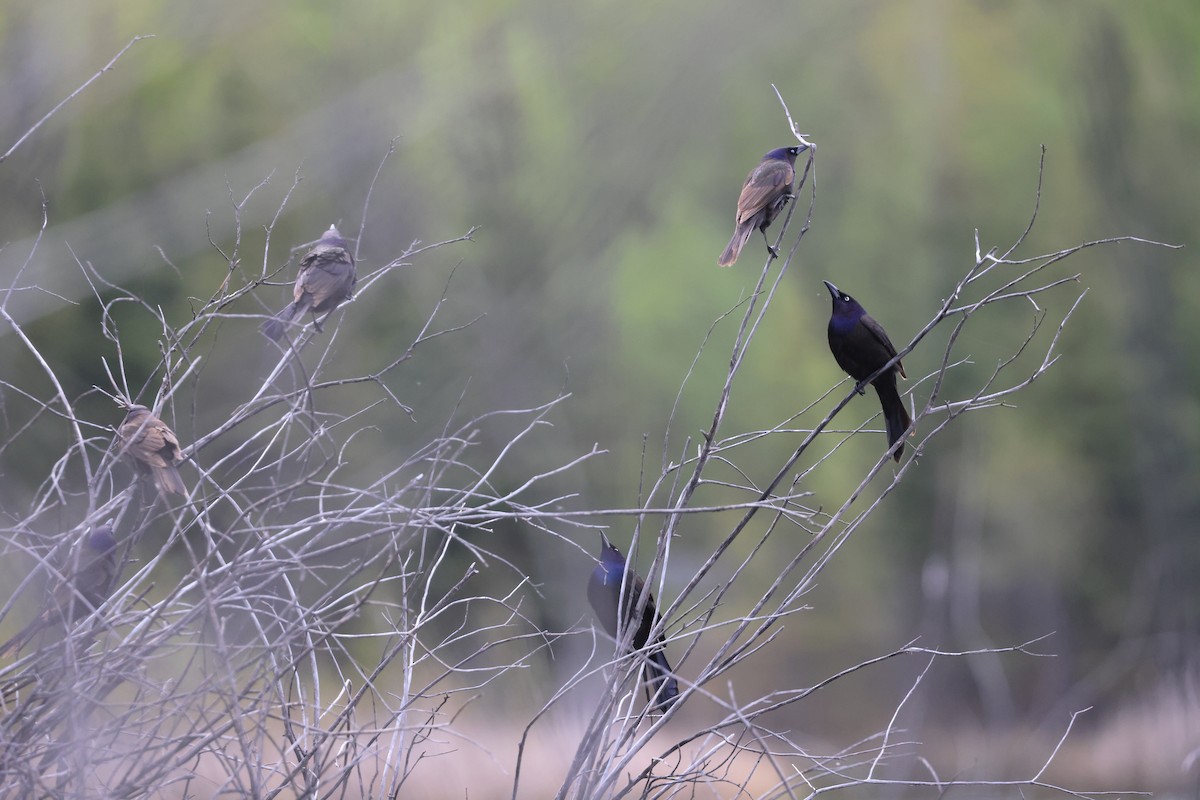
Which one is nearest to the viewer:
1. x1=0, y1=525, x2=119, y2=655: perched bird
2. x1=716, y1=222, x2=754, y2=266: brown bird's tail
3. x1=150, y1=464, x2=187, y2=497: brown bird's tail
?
x1=0, y1=525, x2=119, y2=655: perched bird

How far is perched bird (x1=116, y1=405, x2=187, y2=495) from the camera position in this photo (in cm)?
175

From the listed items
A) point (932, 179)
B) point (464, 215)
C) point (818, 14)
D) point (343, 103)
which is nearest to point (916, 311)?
point (932, 179)

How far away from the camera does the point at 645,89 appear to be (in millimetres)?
7422

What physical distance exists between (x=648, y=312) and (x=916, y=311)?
171 centimetres

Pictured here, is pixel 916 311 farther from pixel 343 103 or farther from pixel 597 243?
pixel 343 103

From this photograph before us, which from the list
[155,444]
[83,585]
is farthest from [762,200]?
[83,585]

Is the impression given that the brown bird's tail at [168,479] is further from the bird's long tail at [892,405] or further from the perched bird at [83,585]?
the bird's long tail at [892,405]

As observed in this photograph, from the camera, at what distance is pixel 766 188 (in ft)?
8.15

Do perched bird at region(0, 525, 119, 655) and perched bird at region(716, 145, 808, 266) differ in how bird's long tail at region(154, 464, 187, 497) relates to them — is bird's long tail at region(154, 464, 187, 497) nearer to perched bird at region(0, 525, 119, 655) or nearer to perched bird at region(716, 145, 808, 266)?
perched bird at region(0, 525, 119, 655)

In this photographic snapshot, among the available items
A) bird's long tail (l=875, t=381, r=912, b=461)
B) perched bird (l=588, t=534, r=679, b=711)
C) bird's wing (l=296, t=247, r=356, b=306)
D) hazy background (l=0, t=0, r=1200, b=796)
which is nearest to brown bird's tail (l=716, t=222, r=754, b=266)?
bird's long tail (l=875, t=381, r=912, b=461)

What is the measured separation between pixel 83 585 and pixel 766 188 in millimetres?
1611

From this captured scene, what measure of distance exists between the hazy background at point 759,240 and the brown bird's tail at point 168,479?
4.57 m

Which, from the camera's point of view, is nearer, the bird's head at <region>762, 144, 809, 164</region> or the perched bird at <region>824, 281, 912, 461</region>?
the perched bird at <region>824, 281, 912, 461</region>

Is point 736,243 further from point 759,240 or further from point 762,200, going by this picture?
point 759,240
